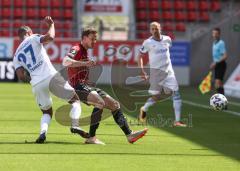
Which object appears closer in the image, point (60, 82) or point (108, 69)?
point (60, 82)

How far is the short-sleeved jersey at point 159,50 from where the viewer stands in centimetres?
1535

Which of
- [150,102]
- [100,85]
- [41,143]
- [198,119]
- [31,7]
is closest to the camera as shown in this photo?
[41,143]

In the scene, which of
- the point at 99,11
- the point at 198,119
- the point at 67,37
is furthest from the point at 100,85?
the point at 198,119

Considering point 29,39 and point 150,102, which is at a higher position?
point 29,39

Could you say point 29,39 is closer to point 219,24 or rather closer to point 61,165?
point 61,165

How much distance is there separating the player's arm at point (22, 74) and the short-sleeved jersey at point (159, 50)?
4359mm

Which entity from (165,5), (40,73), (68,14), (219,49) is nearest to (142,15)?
(165,5)

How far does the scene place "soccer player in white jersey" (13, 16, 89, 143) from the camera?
450 inches

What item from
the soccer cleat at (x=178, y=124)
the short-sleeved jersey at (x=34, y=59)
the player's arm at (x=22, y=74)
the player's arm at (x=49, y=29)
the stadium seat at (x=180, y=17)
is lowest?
the soccer cleat at (x=178, y=124)

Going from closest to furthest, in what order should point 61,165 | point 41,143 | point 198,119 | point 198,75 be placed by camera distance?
point 61,165, point 41,143, point 198,119, point 198,75

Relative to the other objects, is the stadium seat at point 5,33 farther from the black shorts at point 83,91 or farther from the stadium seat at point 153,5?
the black shorts at point 83,91

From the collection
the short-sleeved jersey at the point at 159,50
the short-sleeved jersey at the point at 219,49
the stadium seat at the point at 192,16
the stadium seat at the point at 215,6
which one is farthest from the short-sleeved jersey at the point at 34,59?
the stadium seat at the point at 215,6

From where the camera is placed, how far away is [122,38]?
33844 mm

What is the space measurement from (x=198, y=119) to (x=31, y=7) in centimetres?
2114
